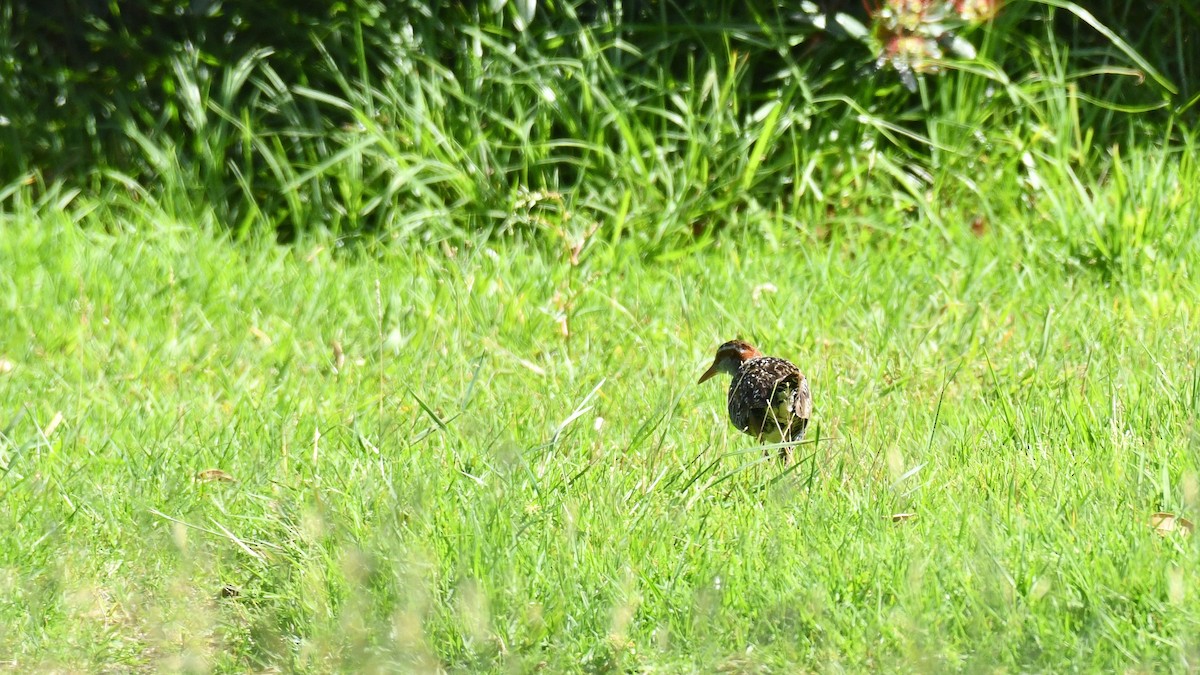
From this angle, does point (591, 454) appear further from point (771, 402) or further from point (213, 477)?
point (213, 477)

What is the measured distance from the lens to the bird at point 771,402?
14.9ft

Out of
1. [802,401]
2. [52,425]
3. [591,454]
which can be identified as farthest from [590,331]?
[52,425]

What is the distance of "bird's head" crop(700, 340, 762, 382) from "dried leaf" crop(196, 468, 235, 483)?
1669mm

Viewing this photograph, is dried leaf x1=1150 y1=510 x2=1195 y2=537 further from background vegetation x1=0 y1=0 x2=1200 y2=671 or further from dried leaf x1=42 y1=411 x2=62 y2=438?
dried leaf x1=42 y1=411 x2=62 y2=438

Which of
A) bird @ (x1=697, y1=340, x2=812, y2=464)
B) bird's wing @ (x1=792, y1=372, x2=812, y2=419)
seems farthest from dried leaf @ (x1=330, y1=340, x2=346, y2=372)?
bird's wing @ (x1=792, y1=372, x2=812, y2=419)

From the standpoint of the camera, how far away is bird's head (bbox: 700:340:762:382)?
16.8 feet

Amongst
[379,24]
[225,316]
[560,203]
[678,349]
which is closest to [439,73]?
[379,24]

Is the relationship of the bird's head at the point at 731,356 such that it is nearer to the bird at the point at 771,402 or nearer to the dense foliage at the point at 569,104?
the bird at the point at 771,402

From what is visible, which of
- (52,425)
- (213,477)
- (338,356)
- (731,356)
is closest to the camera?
(213,477)

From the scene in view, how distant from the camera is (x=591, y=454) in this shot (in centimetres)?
464

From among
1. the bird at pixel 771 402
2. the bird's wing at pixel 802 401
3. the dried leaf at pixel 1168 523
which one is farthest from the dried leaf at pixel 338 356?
the dried leaf at pixel 1168 523

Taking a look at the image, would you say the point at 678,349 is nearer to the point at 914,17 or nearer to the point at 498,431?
the point at 498,431

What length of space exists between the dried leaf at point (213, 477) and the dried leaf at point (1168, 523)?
2611mm

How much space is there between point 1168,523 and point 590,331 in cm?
265
